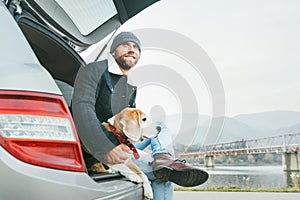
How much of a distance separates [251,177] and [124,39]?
4550mm

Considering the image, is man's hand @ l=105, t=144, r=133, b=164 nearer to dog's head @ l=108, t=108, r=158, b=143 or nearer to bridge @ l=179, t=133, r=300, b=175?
dog's head @ l=108, t=108, r=158, b=143

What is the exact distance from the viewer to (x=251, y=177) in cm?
570

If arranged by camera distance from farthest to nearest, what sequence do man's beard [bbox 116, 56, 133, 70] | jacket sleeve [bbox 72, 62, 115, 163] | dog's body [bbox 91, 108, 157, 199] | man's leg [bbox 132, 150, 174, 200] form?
man's beard [bbox 116, 56, 133, 70], man's leg [bbox 132, 150, 174, 200], dog's body [bbox 91, 108, 157, 199], jacket sleeve [bbox 72, 62, 115, 163]

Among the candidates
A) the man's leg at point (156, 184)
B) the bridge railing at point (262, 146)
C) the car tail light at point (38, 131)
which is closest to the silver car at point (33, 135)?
the car tail light at point (38, 131)

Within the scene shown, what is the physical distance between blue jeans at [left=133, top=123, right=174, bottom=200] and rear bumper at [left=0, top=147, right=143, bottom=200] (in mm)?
917

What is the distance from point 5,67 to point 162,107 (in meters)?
0.95

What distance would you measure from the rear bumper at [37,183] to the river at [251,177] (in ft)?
15.3

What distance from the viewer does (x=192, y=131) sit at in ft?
4.57

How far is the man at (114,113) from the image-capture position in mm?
1369

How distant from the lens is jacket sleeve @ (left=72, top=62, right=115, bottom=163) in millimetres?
1347

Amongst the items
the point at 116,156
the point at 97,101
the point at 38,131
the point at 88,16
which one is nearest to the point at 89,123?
the point at 116,156

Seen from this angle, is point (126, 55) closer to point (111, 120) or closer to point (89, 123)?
point (111, 120)

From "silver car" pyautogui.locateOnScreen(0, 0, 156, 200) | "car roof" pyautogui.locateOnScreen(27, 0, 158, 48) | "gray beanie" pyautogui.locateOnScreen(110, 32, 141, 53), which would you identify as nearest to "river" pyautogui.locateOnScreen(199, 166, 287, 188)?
"car roof" pyautogui.locateOnScreen(27, 0, 158, 48)

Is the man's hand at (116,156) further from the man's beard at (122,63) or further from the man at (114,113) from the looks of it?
the man's beard at (122,63)
